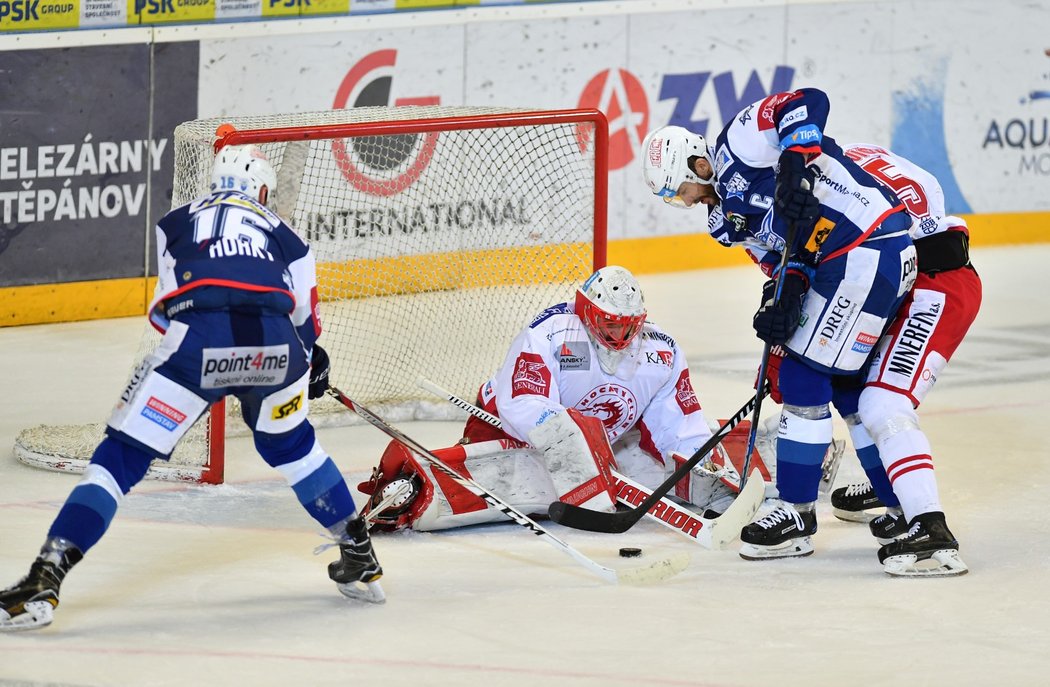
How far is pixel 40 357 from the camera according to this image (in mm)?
Answer: 7703

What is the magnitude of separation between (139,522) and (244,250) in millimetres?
1404

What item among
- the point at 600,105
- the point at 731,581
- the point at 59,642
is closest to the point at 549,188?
the point at 600,105

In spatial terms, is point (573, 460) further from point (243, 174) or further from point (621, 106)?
point (621, 106)

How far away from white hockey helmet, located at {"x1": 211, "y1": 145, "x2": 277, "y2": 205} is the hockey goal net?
2105mm

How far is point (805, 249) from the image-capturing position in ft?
17.0

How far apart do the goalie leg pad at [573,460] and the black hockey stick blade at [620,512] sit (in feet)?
0.14

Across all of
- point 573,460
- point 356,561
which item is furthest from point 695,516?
point 356,561

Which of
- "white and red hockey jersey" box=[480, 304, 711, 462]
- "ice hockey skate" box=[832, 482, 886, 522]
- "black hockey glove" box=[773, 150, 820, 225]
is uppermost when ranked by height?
"black hockey glove" box=[773, 150, 820, 225]

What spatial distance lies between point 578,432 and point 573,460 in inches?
3.4

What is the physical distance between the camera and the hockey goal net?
705 centimetres

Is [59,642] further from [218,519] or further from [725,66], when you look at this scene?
[725,66]

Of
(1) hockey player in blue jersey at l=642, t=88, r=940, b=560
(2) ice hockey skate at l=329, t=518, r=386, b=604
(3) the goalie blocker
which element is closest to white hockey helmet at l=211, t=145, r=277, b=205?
(2) ice hockey skate at l=329, t=518, r=386, b=604

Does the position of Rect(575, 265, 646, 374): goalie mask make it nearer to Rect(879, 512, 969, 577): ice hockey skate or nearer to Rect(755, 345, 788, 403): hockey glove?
Rect(755, 345, 788, 403): hockey glove

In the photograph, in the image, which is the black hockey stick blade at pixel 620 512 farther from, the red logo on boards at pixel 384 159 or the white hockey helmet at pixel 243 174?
the red logo on boards at pixel 384 159
